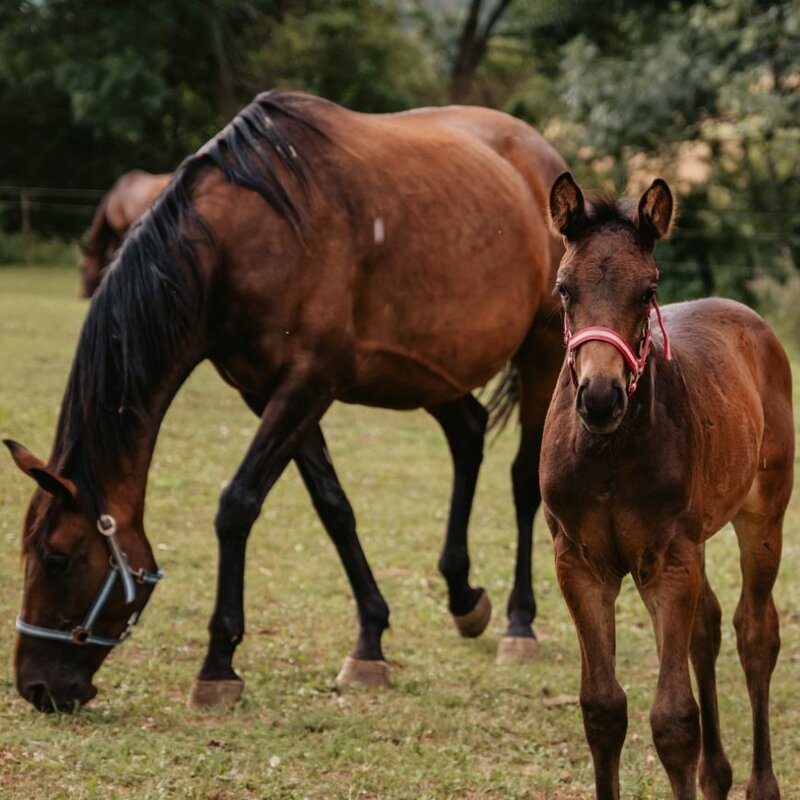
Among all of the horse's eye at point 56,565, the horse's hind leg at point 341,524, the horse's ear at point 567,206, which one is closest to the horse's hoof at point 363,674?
the horse's hind leg at point 341,524

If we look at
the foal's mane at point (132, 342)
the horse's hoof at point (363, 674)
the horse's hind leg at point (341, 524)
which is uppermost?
the foal's mane at point (132, 342)

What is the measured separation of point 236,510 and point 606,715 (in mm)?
1898

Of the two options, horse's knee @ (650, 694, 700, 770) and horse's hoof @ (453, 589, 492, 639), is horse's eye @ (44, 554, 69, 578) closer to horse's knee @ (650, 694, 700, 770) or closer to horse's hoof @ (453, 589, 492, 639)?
horse's hoof @ (453, 589, 492, 639)

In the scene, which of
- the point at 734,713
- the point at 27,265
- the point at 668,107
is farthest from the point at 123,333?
the point at 27,265

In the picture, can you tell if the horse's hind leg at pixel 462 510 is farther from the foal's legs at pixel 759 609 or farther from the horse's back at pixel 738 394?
the horse's back at pixel 738 394

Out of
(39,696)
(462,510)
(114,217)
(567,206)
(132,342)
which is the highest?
(567,206)

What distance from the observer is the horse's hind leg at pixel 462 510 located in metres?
6.12

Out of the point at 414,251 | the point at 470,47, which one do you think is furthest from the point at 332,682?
the point at 470,47

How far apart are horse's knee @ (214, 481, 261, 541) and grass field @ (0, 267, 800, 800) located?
696mm

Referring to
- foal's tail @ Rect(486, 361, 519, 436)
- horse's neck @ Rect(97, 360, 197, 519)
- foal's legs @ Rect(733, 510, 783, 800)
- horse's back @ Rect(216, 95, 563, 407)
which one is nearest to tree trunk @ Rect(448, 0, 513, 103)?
foal's tail @ Rect(486, 361, 519, 436)

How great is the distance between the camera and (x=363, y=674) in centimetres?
538

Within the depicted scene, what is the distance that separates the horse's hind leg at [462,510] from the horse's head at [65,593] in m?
1.81

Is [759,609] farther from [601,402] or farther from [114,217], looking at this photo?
[114,217]

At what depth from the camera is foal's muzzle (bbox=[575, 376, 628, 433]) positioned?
9.96 ft
